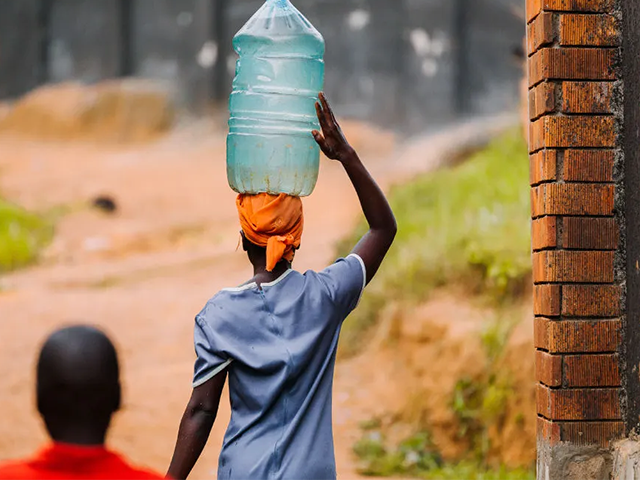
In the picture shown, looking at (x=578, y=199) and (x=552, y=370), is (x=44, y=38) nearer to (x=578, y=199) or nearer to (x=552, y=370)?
(x=578, y=199)

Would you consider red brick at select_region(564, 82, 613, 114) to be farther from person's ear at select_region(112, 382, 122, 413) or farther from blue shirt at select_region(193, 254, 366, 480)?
person's ear at select_region(112, 382, 122, 413)

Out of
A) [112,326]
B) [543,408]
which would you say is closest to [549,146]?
[543,408]

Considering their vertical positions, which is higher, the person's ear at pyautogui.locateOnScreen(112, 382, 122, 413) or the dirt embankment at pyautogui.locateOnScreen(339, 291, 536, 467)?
the person's ear at pyautogui.locateOnScreen(112, 382, 122, 413)

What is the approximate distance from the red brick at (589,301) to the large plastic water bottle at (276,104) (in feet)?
3.27

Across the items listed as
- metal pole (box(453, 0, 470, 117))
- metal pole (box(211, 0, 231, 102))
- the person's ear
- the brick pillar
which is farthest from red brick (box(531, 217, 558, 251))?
metal pole (box(211, 0, 231, 102))

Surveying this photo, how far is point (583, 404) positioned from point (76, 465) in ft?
6.60

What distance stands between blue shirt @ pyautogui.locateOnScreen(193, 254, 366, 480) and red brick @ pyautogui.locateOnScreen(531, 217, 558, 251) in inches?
38.9

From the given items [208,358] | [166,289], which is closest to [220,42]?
[166,289]

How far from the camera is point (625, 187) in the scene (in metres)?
3.43

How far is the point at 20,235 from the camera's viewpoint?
57.9ft

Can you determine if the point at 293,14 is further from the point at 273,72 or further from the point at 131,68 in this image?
the point at 131,68

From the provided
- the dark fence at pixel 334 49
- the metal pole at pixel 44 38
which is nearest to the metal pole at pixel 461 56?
the dark fence at pixel 334 49

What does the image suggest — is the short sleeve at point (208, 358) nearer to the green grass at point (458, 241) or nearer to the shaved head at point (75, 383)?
the shaved head at point (75, 383)

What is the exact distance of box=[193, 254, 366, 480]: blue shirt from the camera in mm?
2678
